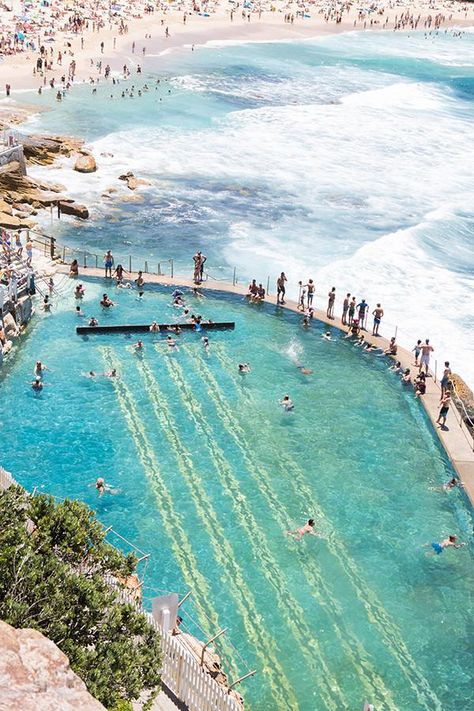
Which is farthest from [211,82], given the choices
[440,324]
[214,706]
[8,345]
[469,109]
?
[214,706]

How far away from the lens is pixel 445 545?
904 inches

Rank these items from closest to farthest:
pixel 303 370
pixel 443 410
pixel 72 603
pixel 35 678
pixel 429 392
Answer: pixel 35 678
pixel 72 603
pixel 443 410
pixel 429 392
pixel 303 370

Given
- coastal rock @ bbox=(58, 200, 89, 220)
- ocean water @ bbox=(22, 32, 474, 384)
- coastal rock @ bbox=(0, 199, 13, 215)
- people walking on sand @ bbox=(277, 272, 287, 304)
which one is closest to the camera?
people walking on sand @ bbox=(277, 272, 287, 304)

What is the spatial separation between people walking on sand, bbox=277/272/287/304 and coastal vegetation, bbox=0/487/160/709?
2305 centimetres

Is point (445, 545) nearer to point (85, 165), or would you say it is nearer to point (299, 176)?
point (85, 165)

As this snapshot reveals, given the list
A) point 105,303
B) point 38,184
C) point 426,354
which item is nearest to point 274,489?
point 426,354

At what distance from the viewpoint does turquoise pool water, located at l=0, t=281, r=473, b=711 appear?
19484 mm

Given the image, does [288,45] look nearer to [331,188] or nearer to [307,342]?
[331,188]

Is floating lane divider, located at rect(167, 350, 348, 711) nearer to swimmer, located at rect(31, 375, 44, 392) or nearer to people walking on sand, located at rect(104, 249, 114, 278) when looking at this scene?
swimmer, located at rect(31, 375, 44, 392)

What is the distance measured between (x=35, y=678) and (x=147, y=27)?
105773mm

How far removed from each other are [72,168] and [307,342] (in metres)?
27.2

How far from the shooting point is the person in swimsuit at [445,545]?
74.7 feet

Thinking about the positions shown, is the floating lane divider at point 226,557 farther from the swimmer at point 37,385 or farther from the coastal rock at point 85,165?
the coastal rock at point 85,165

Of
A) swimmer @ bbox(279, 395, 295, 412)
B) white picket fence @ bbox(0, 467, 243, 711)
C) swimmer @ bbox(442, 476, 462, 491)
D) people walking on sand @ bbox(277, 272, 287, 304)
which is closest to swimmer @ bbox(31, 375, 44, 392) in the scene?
swimmer @ bbox(279, 395, 295, 412)
